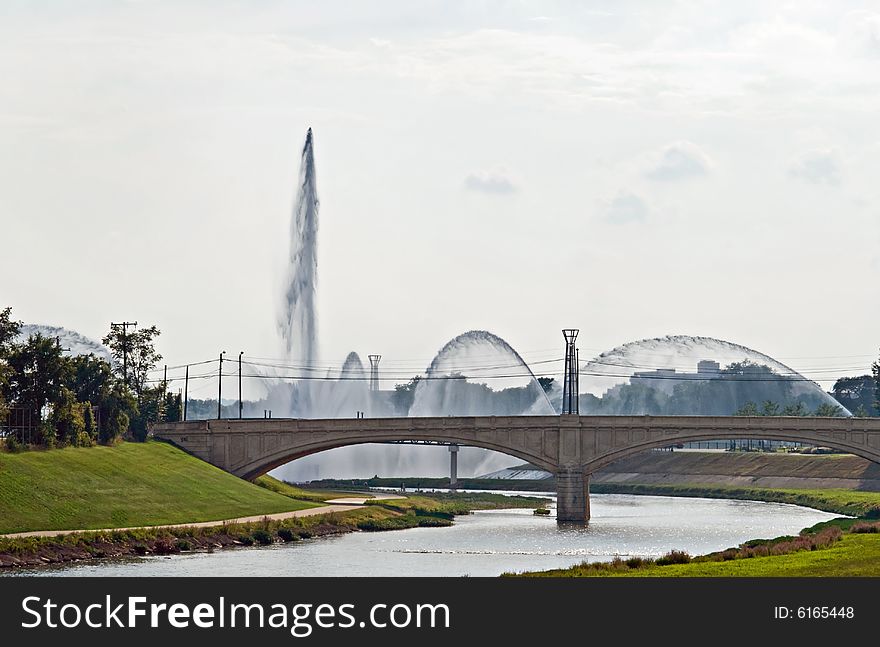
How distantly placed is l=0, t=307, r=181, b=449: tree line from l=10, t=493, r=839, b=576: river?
22295mm

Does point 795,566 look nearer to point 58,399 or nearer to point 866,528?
point 866,528

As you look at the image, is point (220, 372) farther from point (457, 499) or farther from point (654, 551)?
point (654, 551)

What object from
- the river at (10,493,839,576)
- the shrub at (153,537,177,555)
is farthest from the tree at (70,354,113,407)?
the shrub at (153,537,177,555)

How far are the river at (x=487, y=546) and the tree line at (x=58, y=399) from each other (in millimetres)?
22295

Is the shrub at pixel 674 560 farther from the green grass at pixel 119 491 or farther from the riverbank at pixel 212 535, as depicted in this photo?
the green grass at pixel 119 491

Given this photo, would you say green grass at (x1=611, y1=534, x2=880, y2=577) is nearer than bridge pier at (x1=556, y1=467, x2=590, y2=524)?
Yes

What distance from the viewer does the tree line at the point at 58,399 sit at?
103 meters

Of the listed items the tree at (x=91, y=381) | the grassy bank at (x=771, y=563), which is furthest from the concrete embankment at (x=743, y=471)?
the grassy bank at (x=771, y=563)

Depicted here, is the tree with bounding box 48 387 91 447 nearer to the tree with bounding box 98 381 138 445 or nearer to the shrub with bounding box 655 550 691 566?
the tree with bounding box 98 381 138 445

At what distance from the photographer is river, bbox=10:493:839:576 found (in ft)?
239

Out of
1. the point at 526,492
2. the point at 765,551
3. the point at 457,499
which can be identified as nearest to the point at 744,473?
the point at 526,492

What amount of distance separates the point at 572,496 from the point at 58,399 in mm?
41639

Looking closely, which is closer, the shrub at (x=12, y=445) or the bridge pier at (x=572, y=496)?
the shrub at (x=12, y=445)

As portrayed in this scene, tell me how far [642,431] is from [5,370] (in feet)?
166
